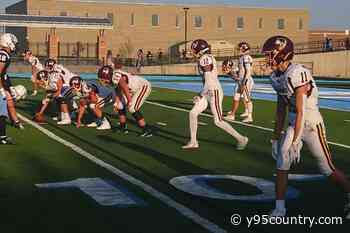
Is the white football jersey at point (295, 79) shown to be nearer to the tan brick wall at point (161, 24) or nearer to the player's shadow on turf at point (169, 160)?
the player's shadow on turf at point (169, 160)

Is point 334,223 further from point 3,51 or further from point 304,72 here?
point 3,51

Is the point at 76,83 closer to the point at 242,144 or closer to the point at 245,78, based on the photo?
the point at 245,78

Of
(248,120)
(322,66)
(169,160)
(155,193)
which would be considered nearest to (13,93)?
(169,160)

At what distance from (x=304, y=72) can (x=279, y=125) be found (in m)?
0.66

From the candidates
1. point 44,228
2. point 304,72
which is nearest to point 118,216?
point 44,228

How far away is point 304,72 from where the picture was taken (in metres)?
5.65

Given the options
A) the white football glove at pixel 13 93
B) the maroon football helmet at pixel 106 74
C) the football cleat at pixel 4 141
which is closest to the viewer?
the football cleat at pixel 4 141

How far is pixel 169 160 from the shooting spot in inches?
357

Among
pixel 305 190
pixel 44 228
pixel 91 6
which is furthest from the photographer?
pixel 91 6

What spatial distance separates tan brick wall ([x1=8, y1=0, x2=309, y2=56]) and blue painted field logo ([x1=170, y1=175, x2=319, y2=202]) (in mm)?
69033

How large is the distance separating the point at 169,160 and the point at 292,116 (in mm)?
3490

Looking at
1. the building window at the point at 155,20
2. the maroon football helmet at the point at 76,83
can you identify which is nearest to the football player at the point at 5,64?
the maroon football helmet at the point at 76,83

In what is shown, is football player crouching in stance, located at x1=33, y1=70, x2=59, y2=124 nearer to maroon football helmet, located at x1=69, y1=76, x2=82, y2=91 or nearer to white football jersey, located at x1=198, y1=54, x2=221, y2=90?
maroon football helmet, located at x1=69, y1=76, x2=82, y2=91

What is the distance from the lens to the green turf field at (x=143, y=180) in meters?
5.67
